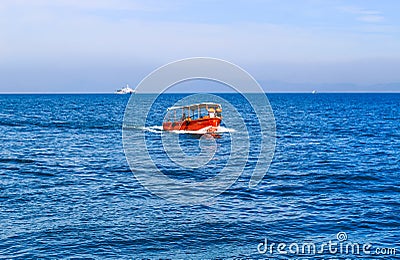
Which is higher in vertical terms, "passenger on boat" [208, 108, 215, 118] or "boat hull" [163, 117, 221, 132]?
"passenger on boat" [208, 108, 215, 118]

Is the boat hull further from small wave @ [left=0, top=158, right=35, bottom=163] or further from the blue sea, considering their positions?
small wave @ [left=0, top=158, right=35, bottom=163]

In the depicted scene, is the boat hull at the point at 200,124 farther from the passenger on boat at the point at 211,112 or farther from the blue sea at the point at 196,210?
the blue sea at the point at 196,210

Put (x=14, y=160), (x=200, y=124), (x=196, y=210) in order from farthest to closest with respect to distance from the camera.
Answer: (x=200, y=124) → (x=14, y=160) → (x=196, y=210)

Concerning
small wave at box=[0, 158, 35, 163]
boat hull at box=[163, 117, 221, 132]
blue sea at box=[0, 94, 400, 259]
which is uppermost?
boat hull at box=[163, 117, 221, 132]

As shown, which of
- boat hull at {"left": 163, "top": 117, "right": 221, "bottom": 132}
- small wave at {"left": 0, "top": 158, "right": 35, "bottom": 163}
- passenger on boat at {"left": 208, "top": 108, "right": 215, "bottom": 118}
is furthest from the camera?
boat hull at {"left": 163, "top": 117, "right": 221, "bottom": 132}

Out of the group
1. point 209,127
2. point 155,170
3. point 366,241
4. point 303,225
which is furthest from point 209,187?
point 209,127

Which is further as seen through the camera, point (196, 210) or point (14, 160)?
point (14, 160)

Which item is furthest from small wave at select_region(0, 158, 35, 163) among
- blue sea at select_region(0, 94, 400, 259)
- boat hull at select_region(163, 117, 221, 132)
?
boat hull at select_region(163, 117, 221, 132)

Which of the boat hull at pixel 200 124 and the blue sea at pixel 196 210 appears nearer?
the blue sea at pixel 196 210

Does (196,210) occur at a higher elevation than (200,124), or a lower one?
lower

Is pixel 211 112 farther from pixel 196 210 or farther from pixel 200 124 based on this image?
pixel 196 210

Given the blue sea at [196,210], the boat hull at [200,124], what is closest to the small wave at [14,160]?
the blue sea at [196,210]

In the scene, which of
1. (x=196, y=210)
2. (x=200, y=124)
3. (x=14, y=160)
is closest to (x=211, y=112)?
(x=200, y=124)

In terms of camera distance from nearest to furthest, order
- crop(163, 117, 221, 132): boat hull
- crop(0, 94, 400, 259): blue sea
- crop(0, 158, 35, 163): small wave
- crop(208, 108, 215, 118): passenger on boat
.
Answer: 1. crop(0, 94, 400, 259): blue sea
2. crop(0, 158, 35, 163): small wave
3. crop(208, 108, 215, 118): passenger on boat
4. crop(163, 117, 221, 132): boat hull
